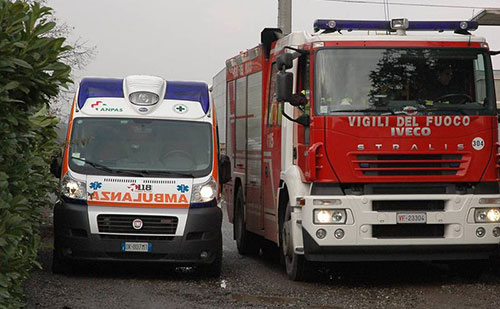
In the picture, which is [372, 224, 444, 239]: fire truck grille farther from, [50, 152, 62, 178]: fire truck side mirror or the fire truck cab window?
[50, 152, 62, 178]: fire truck side mirror

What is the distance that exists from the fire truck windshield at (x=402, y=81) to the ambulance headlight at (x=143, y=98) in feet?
8.42

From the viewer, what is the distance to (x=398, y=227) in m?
11.9

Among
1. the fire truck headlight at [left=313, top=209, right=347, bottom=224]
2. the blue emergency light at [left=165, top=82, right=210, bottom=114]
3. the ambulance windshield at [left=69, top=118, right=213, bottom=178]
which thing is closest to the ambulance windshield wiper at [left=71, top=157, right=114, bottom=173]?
the ambulance windshield at [left=69, top=118, right=213, bottom=178]

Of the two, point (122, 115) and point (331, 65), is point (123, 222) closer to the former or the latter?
point (122, 115)

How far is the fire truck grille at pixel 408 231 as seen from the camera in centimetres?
1190

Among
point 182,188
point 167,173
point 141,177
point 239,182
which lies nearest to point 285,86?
point 182,188

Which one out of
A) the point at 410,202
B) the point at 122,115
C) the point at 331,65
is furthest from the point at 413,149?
the point at 122,115

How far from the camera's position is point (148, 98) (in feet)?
44.1

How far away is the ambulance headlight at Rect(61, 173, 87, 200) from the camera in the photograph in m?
12.5

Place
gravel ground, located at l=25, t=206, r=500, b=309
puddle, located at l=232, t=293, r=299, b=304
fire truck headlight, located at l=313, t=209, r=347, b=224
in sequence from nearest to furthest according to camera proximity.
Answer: gravel ground, located at l=25, t=206, r=500, b=309
puddle, located at l=232, t=293, r=299, b=304
fire truck headlight, located at l=313, t=209, r=347, b=224

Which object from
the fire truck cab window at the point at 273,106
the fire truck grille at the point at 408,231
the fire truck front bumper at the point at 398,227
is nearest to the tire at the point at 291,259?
the fire truck front bumper at the point at 398,227

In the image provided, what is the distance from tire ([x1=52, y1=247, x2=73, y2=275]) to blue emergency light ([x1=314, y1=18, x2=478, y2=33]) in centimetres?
420

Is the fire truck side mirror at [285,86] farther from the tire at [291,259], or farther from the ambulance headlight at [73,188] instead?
the ambulance headlight at [73,188]

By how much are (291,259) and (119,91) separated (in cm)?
323
